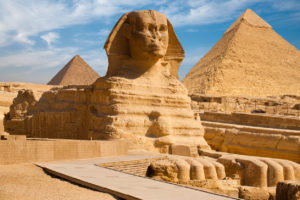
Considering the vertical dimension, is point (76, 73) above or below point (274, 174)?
above

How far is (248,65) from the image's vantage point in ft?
381

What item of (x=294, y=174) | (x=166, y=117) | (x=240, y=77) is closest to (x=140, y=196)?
(x=294, y=174)

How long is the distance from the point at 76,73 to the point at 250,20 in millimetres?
118934

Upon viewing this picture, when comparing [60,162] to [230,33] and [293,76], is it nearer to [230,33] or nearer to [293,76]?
[293,76]

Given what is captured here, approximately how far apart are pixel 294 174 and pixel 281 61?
12455 centimetres

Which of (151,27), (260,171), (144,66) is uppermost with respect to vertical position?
(151,27)

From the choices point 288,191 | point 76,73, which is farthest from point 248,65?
point 288,191

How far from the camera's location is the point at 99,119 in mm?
9930

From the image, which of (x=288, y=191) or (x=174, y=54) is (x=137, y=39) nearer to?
(x=174, y=54)

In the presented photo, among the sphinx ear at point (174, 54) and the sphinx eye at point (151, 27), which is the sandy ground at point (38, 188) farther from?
the sphinx ear at point (174, 54)

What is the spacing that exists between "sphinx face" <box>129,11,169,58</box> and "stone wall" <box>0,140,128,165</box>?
3.21 meters

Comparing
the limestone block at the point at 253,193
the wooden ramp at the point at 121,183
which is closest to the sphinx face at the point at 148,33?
the wooden ramp at the point at 121,183

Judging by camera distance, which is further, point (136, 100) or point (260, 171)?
point (136, 100)

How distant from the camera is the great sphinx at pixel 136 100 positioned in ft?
31.4
